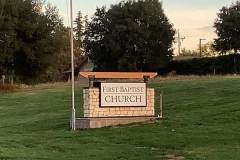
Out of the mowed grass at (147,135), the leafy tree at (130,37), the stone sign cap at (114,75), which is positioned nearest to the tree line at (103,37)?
the leafy tree at (130,37)

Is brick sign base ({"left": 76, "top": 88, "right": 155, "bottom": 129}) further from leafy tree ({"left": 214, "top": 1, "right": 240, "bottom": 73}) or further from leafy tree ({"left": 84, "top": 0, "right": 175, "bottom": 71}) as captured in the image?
leafy tree ({"left": 84, "top": 0, "right": 175, "bottom": 71})

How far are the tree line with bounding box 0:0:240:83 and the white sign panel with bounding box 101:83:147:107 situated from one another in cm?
3232

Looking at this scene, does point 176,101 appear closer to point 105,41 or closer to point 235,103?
point 235,103

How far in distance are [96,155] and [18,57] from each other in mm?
A: 43054

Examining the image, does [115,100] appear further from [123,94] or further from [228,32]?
[228,32]

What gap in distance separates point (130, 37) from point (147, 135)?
4917 centimetres

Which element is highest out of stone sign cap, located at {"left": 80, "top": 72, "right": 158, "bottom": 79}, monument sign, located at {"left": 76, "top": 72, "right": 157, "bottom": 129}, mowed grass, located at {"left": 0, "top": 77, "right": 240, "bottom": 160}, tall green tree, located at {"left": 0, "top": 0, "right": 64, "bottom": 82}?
tall green tree, located at {"left": 0, "top": 0, "right": 64, "bottom": 82}

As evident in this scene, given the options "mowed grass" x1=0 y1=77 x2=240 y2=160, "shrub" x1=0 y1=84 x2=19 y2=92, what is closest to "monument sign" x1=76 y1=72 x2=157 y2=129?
"mowed grass" x1=0 y1=77 x2=240 y2=160

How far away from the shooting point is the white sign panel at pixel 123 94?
71.5 ft

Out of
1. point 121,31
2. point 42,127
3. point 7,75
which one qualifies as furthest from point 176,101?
point 121,31

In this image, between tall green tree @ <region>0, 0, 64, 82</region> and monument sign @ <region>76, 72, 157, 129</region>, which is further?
tall green tree @ <region>0, 0, 64, 82</region>

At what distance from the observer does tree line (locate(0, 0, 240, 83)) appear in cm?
5484

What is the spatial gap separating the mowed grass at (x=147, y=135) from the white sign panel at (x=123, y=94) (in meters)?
1.30

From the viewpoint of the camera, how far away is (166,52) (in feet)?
217
